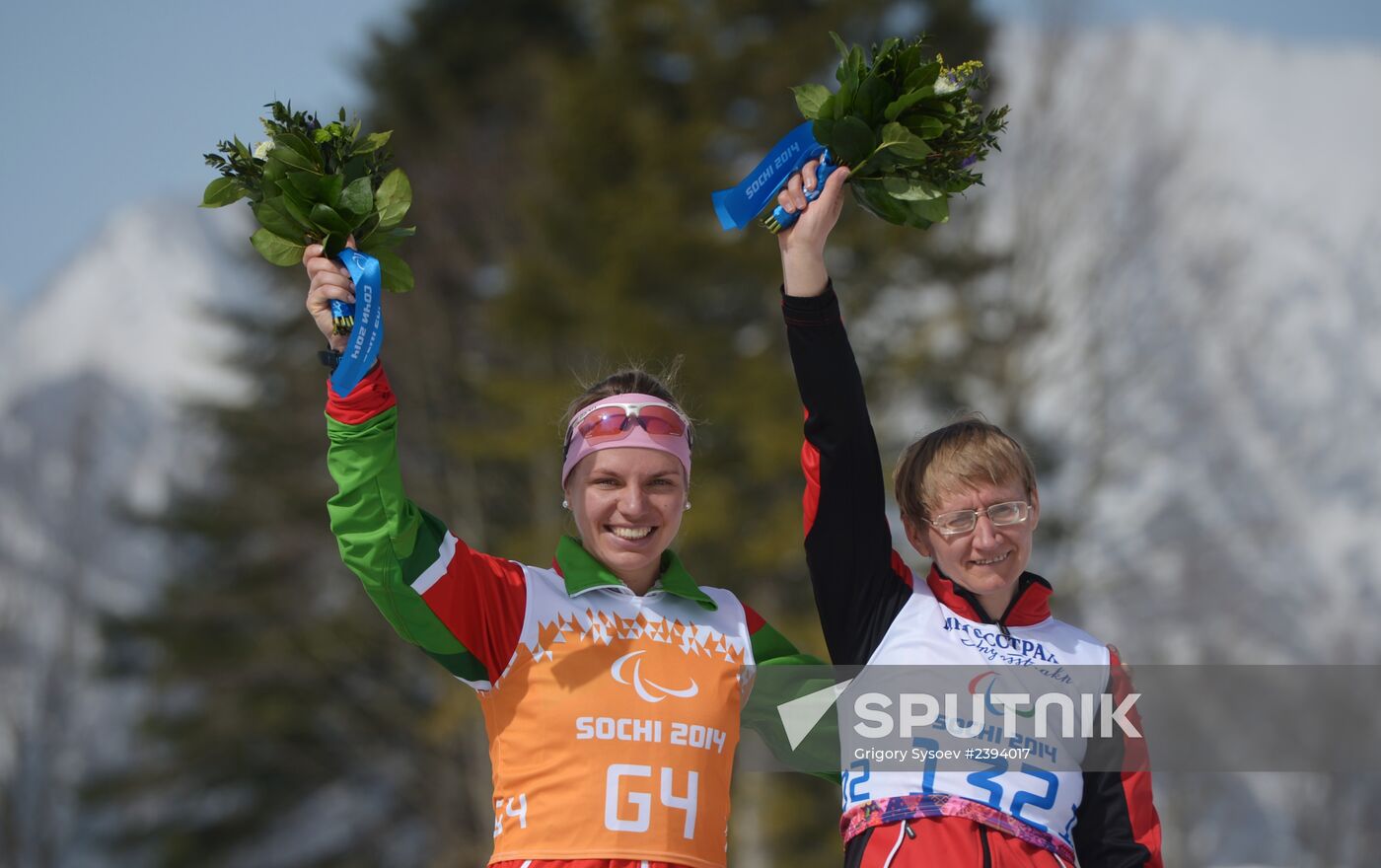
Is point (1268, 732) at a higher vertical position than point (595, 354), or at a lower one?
lower

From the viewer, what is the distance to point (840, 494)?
10.6 feet

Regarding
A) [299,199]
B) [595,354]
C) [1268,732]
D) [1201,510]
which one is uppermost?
[1201,510]

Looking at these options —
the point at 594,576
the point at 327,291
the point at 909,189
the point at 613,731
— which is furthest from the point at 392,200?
the point at 613,731

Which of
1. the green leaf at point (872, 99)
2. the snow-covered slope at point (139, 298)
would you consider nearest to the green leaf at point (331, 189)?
the green leaf at point (872, 99)

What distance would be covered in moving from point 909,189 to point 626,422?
0.88 metres

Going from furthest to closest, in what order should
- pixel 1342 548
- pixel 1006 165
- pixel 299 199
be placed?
pixel 1342 548, pixel 1006 165, pixel 299 199

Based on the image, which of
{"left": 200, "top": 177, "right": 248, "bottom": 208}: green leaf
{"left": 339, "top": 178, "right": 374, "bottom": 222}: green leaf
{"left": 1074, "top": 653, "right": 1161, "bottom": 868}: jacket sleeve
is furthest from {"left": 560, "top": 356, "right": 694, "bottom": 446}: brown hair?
{"left": 1074, "top": 653, "right": 1161, "bottom": 868}: jacket sleeve

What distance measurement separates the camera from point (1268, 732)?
17.8 meters

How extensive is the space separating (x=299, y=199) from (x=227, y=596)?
15.3m

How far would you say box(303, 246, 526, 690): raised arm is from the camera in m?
2.95

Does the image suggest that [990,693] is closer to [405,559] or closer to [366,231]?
[405,559]

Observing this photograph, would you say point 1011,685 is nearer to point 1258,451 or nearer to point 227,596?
point 227,596

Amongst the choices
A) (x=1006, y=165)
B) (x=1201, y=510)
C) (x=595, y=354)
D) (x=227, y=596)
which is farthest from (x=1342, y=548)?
(x=227, y=596)

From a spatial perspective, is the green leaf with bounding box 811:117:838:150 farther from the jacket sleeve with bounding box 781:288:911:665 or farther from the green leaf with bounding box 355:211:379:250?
the green leaf with bounding box 355:211:379:250
